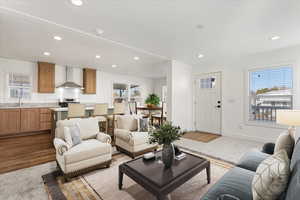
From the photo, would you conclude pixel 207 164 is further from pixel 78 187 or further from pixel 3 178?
pixel 3 178

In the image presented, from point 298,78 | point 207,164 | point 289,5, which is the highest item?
point 289,5

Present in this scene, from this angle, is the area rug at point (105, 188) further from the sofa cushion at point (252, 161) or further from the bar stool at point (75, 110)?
the bar stool at point (75, 110)

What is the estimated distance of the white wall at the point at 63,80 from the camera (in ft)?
14.9

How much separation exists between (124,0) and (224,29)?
1.88m

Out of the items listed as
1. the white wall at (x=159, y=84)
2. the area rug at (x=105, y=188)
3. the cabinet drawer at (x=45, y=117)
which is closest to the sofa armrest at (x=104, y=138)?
the area rug at (x=105, y=188)

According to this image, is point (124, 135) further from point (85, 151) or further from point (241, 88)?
point (241, 88)

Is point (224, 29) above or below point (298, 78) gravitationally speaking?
above

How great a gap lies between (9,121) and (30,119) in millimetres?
486

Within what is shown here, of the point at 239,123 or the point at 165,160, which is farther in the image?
the point at 239,123

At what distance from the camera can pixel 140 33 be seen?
274cm

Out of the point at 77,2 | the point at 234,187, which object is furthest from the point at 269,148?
the point at 77,2

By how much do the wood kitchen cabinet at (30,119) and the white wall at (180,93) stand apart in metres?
4.42

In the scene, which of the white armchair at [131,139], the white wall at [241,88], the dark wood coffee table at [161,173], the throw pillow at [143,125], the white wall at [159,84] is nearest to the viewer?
the dark wood coffee table at [161,173]

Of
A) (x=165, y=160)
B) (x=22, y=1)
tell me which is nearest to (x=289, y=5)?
(x=165, y=160)
